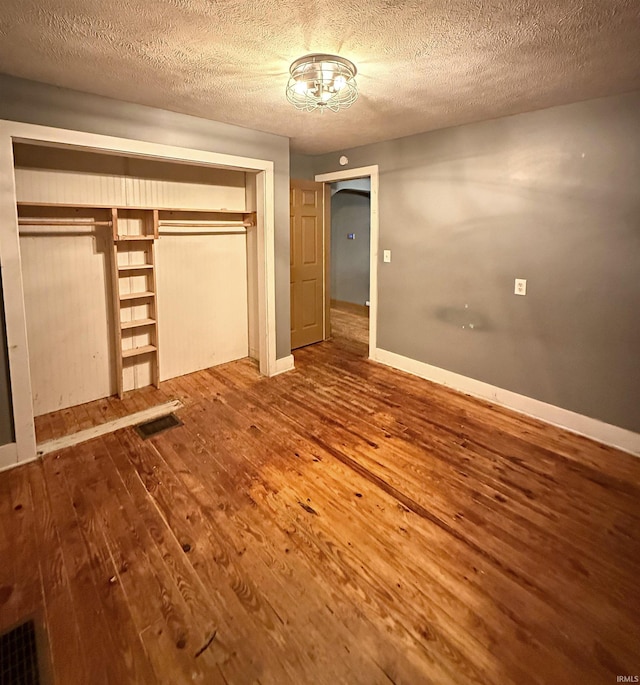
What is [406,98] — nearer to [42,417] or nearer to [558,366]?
[558,366]

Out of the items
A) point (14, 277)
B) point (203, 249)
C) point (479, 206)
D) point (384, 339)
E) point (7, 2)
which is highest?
point (7, 2)

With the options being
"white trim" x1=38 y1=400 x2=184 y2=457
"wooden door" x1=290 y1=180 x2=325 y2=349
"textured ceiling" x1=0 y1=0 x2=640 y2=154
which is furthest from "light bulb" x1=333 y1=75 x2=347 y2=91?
"white trim" x1=38 y1=400 x2=184 y2=457

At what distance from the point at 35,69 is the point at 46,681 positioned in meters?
2.99

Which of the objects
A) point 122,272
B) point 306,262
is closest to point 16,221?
point 122,272

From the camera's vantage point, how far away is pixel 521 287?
3.33 metres

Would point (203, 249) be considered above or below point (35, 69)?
below

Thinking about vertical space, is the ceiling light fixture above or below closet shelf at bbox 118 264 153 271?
above

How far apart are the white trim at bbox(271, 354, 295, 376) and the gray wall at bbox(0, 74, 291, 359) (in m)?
0.06

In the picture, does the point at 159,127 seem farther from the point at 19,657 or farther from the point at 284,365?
the point at 19,657

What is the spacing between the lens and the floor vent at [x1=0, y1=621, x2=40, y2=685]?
1417mm

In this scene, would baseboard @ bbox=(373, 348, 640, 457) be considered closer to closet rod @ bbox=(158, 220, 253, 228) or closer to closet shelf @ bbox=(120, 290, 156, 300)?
closet rod @ bbox=(158, 220, 253, 228)

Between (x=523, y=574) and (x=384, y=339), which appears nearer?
(x=523, y=574)

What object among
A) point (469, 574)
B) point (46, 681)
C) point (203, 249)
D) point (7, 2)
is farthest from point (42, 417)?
point (469, 574)

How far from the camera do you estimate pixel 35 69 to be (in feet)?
7.66
